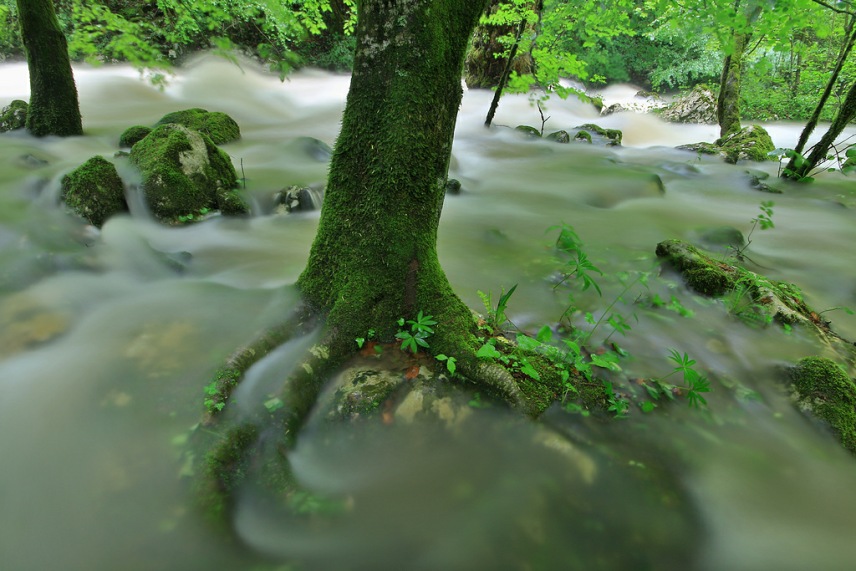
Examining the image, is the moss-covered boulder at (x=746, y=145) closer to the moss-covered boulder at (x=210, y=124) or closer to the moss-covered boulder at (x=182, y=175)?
the moss-covered boulder at (x=182, y=175)

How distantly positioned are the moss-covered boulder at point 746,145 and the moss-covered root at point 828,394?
9439 millimetres

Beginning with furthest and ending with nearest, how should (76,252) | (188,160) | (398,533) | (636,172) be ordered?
(636,172) < (188,160) < (76,252) < (398,533)

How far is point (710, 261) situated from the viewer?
4.48m

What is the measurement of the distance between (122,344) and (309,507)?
6.32 ft

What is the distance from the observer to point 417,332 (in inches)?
105

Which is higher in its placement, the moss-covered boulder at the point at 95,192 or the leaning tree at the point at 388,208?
the leaning tree at the point at 388,208

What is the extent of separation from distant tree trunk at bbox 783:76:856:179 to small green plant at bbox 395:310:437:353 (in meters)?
8.65

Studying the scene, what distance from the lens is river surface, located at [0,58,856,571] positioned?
1.94 m

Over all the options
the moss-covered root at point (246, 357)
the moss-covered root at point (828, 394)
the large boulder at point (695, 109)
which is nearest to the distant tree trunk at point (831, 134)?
the moss-covered root at point (828, 394)

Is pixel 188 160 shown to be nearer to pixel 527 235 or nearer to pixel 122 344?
pixel 122 344

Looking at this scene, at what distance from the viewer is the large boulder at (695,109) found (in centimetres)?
1549

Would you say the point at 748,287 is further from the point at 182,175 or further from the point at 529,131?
the point at 529,131

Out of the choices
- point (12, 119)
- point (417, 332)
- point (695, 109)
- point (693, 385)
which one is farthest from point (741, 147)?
point (12, 119)

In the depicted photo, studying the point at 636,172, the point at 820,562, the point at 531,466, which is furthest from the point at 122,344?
the point at 636,172
